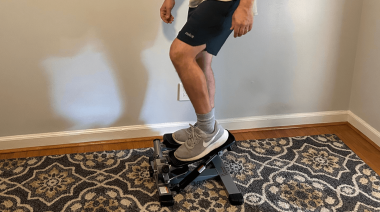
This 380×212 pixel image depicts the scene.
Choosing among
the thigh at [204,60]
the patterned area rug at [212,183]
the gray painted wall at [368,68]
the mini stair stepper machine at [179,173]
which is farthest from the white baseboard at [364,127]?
the thigh at [204,60]

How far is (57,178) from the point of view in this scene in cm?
172

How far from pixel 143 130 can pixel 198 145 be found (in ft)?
2.05

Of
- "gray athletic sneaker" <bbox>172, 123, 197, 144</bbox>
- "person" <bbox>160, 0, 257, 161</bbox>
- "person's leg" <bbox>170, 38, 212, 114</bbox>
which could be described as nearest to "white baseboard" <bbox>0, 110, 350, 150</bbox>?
"gray athletic sneaker" <bbox>172, 123, 197, 144</bbox>

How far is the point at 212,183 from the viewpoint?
1.68 m

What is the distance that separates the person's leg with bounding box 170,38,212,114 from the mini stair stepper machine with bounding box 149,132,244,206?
0.92 ft

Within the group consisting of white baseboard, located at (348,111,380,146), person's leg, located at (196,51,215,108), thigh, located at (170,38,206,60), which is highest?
thigh, located at (170,38,206,60)

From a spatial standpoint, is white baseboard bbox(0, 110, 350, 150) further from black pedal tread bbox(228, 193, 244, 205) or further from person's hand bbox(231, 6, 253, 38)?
person's hand bbox(231, 6, 253, 38)

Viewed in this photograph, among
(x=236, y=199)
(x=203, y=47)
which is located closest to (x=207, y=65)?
(x=203, y=47)

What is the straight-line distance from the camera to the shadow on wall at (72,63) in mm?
1788

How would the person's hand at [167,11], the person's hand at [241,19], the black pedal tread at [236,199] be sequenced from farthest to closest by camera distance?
the person's hand at [167,11]
the black pedal tread at [236,199]
the person's hand at [241,19]

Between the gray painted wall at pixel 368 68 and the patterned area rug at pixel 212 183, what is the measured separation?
316 mm

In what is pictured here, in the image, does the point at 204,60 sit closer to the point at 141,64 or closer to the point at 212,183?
the point at 141,64

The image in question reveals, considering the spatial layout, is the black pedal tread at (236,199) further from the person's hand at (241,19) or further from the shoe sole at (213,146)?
the person's hand at (241,19)

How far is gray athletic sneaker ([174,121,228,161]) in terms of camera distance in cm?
159
